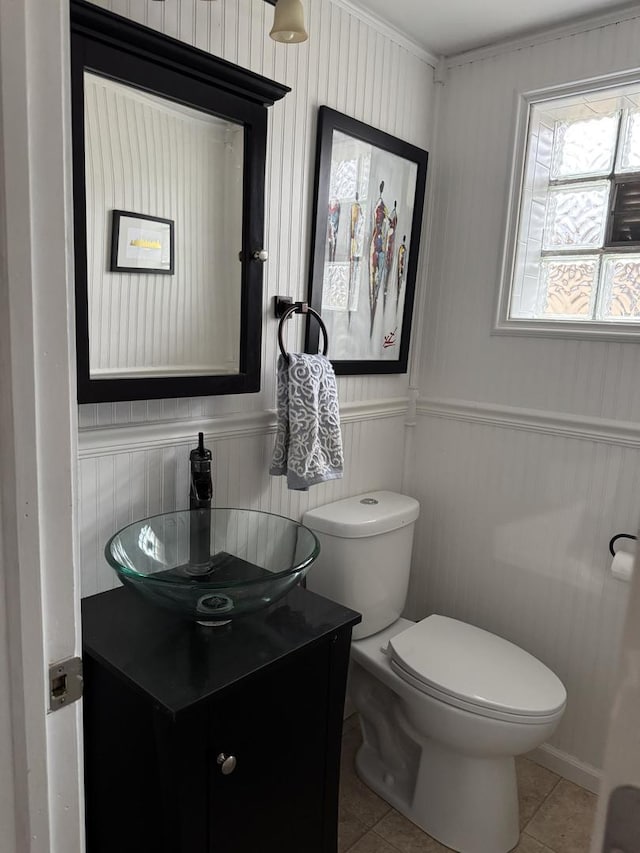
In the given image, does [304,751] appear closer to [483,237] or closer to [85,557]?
[85,557]

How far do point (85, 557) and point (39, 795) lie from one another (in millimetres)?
650

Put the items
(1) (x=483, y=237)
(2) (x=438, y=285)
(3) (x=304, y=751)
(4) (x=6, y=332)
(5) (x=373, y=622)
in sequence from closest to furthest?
1. (4) (x=6, y=332)
2. (3) (x=304, y=751)
3. (5) (x=373, y=622)
4. (1) (x=483, y=237)
5. (2) (x=438, y=285)

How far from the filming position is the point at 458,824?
168 centimetres

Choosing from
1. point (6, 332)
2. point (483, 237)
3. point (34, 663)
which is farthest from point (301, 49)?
point (34, 663)

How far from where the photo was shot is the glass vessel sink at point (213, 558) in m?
1.16

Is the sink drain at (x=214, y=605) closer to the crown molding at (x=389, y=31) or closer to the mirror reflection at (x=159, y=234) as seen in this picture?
the mirror reflection at (x=159, y=234)

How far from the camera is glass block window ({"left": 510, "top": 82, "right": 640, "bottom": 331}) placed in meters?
1.78

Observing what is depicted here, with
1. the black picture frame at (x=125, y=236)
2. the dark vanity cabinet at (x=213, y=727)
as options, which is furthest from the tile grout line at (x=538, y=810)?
the black picture frame at (x=125, y=236)

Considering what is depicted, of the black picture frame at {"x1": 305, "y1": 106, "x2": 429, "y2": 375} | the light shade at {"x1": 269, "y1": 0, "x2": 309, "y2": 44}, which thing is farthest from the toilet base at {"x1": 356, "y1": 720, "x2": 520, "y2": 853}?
the light shade at {"x1": 269, "y1": 0, "x2": 309, "y2": 44}

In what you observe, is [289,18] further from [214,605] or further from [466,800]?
[466,800]

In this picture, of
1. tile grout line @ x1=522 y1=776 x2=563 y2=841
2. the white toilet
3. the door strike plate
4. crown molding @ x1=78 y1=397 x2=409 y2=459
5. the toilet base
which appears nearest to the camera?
the door strike plate

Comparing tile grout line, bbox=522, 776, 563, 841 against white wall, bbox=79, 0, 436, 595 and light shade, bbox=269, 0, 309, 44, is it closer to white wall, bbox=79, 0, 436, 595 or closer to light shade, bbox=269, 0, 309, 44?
white wall, bbox=79, 0, 436, 595

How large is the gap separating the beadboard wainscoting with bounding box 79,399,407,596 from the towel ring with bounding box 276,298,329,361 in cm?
21

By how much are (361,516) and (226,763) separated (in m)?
0.85
